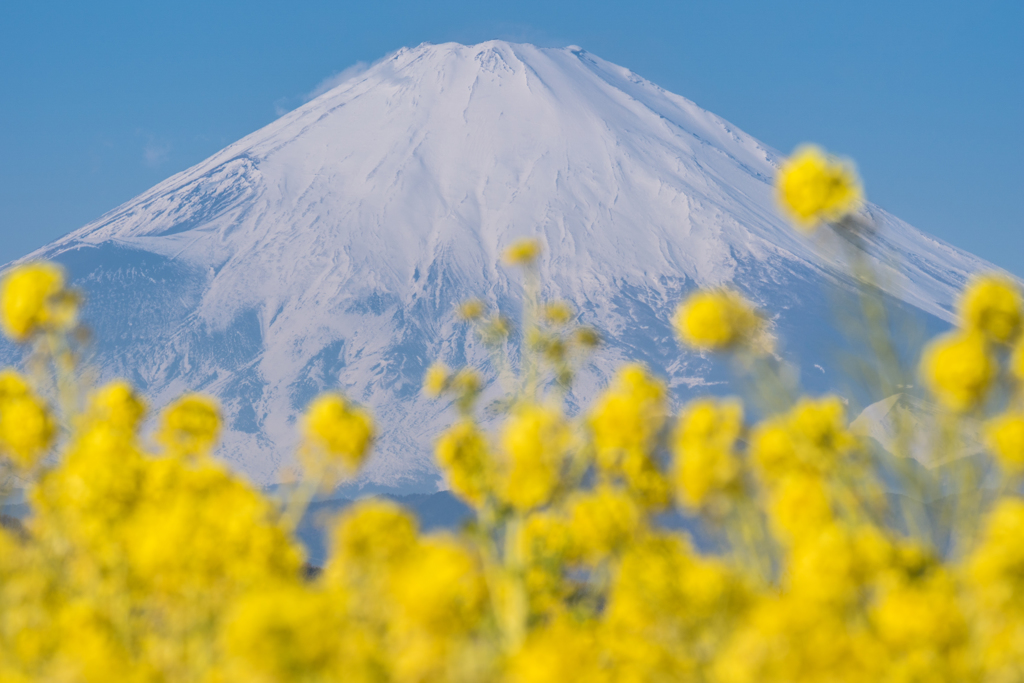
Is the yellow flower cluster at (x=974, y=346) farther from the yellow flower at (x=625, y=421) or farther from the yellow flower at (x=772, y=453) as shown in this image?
the yellow flower at (x=625, y=421)

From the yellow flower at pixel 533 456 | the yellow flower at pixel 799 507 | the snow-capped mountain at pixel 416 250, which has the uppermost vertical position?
the snow-capped mountain at pixel 416 250

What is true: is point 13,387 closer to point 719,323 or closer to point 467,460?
point 467,460

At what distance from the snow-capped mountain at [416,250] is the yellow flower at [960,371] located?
374ft

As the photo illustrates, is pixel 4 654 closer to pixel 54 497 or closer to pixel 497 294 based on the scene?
pixel 54 497

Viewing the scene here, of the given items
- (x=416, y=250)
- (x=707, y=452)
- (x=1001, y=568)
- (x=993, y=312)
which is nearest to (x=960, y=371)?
(x=993, y=312)

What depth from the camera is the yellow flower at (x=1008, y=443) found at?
8.20 ft

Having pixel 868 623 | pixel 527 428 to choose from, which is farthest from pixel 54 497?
pixel 868 623

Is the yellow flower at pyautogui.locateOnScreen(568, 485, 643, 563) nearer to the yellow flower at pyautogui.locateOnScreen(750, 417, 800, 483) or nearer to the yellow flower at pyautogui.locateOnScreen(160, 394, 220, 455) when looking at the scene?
the yellow flower at pyautogui.locateOnScreen(750, 417, 800, 483)

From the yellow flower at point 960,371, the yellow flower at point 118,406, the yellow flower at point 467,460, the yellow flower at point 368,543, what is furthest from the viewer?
the yellow flower at point 118,406

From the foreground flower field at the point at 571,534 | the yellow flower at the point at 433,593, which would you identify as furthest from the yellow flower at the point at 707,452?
the yellow flower at the point at 433,593

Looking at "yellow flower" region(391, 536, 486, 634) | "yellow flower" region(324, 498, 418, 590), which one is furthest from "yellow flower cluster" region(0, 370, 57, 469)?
"yellow flower" region(391, 536, 486, 634)

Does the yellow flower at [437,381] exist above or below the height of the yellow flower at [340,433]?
above

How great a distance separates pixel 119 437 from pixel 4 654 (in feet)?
1.94

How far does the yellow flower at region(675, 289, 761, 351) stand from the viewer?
2166 mm
